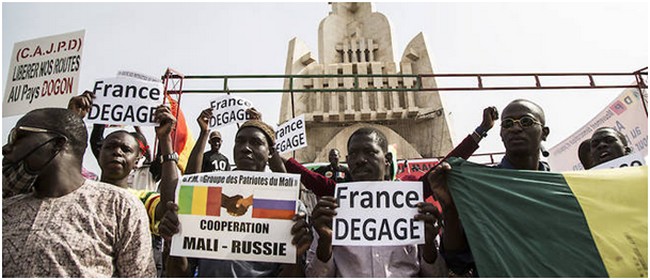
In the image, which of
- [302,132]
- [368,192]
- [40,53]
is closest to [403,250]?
[368,192]

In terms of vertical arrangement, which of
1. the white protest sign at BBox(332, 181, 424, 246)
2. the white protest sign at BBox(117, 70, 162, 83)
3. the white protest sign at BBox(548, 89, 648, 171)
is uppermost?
the white protest sign at BBox(548, 89, 648, 171)

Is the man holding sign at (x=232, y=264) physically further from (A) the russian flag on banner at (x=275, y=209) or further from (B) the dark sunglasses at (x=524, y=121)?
(B) the dark sunglasses at (x=524, y=121)

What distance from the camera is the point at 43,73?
200 inches

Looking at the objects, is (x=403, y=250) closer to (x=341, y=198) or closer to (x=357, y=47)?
(x=341, y=198)

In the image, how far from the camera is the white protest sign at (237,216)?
8.62 feet

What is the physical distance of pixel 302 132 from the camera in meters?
6.48

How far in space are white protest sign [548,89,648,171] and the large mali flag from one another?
536 centimetres

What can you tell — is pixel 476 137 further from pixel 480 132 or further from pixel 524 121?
pixel 524 121

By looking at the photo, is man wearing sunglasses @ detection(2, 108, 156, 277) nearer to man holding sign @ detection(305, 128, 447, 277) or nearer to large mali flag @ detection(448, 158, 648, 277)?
man holding sign @ detection(305, 128, 447, 277)

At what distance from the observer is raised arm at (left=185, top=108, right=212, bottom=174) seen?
12.5ft

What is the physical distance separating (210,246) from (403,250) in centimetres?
129

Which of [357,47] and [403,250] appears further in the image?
[357,47]

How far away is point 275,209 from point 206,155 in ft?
9.45

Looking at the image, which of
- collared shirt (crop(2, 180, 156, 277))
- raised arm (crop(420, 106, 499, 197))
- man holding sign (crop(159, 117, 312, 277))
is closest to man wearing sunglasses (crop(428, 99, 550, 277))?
raised arm (crop(420, 106, 499, 197))
